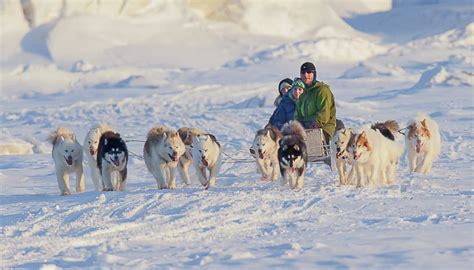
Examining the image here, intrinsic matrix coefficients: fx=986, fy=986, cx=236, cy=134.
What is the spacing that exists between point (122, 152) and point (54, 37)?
19.1 meters

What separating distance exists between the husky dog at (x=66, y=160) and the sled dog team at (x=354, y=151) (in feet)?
5.04

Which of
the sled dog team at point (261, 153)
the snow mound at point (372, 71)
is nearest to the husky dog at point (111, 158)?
the sled dog team at point (261, 153)

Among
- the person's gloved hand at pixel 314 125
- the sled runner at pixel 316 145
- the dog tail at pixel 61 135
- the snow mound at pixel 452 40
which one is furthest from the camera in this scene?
the snow mound at pixel 452 40

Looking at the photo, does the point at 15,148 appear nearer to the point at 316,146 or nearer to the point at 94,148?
the point at 94,148

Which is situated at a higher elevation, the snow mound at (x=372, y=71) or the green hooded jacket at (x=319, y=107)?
the snow mound at (x=372, y=71)

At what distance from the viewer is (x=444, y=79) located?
19.9 metres

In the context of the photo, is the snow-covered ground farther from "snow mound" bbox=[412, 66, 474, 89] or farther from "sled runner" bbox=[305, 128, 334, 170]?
"sled runner" bbox=[305, 128, 334, 170]

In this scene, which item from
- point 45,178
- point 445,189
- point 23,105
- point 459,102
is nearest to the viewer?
point 445,189

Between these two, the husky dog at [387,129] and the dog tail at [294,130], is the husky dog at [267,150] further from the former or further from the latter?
the husky dog at [387,129]


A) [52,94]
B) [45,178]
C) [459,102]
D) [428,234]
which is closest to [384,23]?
[52,94]

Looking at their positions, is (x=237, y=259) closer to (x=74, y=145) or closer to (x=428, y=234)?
(x=428, y=234)

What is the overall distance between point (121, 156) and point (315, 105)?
1.79 metres

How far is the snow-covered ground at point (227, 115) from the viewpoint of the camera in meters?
5.45

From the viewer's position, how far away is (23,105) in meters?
21.2
